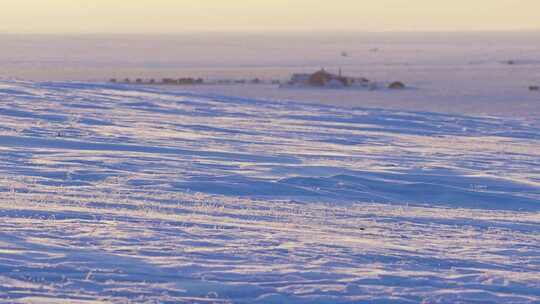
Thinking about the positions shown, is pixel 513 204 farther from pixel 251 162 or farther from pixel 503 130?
pixel 503 130

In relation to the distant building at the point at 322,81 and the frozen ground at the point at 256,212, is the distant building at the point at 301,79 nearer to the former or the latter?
the distant building at the point at 322,81

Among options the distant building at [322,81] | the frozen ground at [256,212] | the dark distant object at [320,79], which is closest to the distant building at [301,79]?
the distant building at [322,81]

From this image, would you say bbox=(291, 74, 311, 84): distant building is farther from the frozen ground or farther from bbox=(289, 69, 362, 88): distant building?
the frozen ground

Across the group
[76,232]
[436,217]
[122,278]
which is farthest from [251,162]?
[122,278]

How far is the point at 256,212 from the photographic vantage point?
9469 millimetres

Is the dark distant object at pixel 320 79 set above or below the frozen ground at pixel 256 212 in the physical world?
above

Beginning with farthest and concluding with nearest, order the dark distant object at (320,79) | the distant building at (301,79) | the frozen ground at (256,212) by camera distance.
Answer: the distant building at (301,79), the dark distant object at (320,79), the frozen ground at (256,212)

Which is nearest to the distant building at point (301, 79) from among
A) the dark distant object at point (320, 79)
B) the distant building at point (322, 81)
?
the distant building at point (322, 81)

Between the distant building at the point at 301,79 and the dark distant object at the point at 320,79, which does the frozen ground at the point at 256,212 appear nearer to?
the dark distant object at the point at 320,79

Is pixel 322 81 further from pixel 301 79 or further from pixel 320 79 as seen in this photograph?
pixel 301 79

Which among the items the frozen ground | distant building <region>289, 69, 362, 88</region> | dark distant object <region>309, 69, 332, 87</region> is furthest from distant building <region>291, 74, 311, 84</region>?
the frozen ground

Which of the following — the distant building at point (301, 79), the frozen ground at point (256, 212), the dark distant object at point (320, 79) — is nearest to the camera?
the frozen ground at point (256, 212)

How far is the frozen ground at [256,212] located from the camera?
22.6 ft

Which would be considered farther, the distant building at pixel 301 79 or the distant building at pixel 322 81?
the distant building at pixel 301 79
